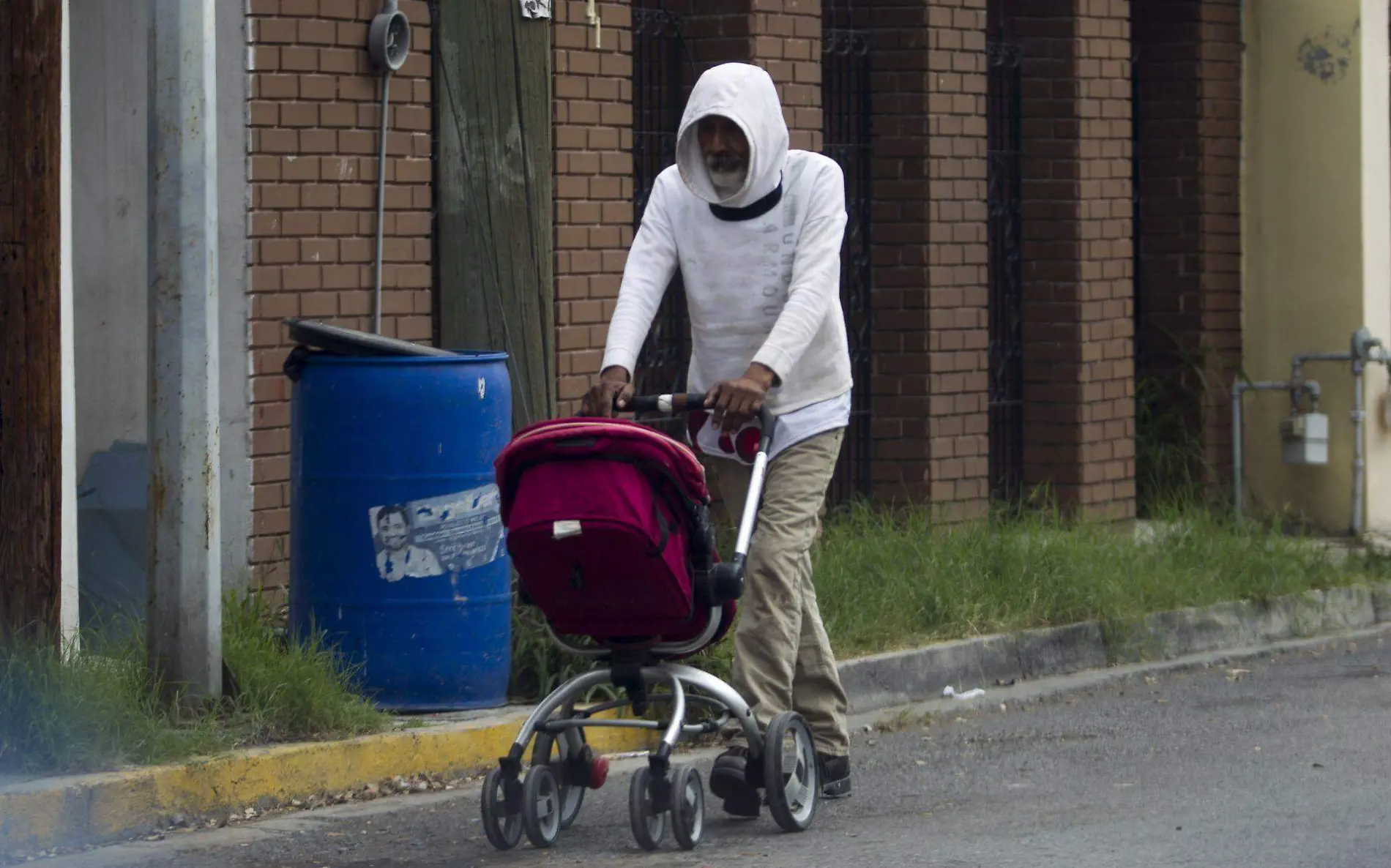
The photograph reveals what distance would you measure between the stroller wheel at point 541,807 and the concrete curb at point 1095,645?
7.53ft

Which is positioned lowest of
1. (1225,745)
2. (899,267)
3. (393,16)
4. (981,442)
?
(1225,745)

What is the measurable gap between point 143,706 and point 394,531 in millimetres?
959

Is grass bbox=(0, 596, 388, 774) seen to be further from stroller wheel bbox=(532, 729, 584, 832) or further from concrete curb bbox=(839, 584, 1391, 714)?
concrete curb bbox=(839, 584, 1391, 714)

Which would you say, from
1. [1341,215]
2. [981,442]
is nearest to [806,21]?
[981,442]

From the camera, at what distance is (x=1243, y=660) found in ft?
31.0

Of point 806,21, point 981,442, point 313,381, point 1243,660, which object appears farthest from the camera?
point 981,442

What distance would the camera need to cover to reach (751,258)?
20.3 ft

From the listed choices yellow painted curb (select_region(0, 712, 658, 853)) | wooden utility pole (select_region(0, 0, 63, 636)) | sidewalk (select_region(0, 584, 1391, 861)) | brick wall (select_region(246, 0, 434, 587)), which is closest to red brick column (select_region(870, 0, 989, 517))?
sidewalk (select_region(0, 584, 1391, 861))

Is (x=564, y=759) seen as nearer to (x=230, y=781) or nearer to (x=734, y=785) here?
(x=734, y=785)

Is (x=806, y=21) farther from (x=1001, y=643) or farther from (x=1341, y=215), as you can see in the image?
(x=1341, y=215)

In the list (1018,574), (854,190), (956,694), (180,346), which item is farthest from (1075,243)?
(180,346)

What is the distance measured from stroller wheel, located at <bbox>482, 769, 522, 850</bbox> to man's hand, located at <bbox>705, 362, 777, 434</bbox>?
995 mm

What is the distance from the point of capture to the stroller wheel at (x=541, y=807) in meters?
5.73

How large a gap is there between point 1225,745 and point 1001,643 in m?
1.43
